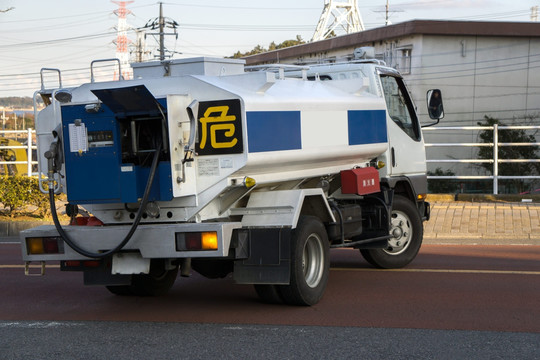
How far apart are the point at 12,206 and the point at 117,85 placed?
419 inches

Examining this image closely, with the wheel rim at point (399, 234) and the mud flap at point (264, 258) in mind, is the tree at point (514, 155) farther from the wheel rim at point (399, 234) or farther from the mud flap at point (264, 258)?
the mud flap at point (264, 258)

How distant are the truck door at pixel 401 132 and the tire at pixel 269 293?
10.4 feet

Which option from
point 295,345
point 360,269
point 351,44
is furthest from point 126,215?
point 351,44

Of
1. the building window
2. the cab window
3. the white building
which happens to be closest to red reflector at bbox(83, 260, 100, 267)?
the cab window

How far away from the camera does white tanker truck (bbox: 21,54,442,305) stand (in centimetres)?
758

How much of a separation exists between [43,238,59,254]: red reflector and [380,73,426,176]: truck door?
4738 mm

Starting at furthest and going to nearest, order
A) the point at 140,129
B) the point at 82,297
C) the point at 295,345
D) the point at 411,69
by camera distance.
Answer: the point at 411,69, the point at 82,297, the point at 140,129, the point at 295,345

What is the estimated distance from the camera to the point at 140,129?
785cm

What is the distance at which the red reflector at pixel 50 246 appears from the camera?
809 cm

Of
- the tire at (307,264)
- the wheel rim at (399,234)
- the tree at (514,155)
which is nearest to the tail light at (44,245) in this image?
the tire at (307,264)

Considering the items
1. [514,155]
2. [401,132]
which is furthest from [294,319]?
[514,155]

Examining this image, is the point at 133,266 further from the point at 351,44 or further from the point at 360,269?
the point at 351,44

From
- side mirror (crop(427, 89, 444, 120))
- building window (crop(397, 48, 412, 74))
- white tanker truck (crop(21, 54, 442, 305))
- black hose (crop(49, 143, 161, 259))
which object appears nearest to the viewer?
black hose (crop(49, 143, 161, 259))

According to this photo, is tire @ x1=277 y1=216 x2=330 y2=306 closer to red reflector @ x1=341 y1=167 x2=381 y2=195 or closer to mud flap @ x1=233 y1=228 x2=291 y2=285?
mud flap @ x1=233 y1=228 x2=291 y2=285
